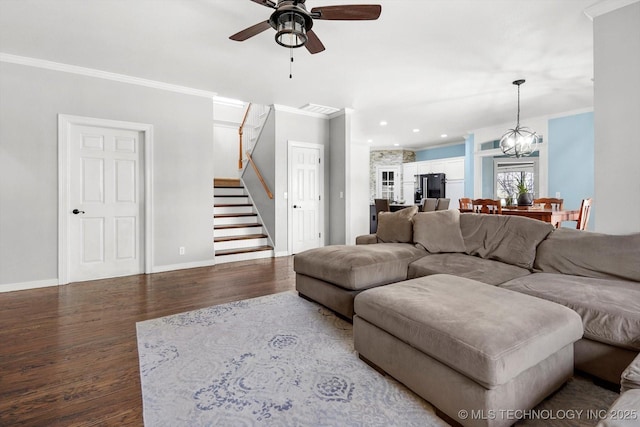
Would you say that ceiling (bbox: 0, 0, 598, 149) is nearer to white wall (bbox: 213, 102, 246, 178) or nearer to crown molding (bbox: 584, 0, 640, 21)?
crown molding (bbox: 584, 0, 640, 21)

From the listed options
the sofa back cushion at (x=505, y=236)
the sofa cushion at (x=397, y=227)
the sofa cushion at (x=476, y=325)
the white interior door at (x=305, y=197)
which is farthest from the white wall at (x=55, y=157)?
the sofa back cushion at (x=505, y=236)

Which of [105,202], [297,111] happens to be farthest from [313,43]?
[105,202]

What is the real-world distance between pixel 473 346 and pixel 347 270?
135 cm

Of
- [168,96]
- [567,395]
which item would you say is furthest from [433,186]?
[567,395]

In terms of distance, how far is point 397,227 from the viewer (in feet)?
11.7

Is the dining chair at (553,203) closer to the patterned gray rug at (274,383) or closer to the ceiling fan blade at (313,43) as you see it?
the patterned gray rug at (274,383)

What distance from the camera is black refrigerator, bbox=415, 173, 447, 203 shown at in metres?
9.38

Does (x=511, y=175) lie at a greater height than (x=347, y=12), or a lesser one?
lesser

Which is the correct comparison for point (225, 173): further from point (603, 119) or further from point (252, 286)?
point (603, 119)

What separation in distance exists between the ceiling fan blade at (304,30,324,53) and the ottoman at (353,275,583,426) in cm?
207

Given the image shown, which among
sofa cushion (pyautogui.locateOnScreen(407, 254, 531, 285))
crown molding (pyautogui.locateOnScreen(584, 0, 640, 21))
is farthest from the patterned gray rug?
crown molding (pyautogui.locateOnScreen(584, 0, 640, 21))

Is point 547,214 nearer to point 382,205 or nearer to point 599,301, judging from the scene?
point 599,301

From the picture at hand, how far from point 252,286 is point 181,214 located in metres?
1.78

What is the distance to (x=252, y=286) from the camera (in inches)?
148
